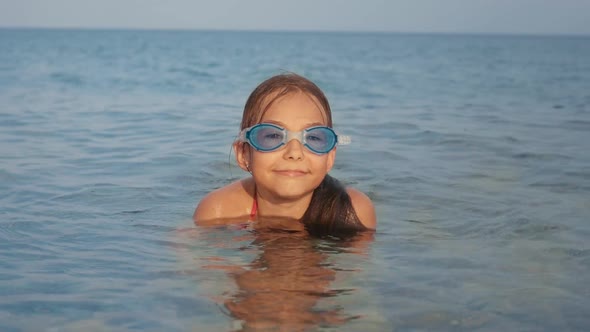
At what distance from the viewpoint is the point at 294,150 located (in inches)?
162

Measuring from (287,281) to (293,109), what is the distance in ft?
3.45

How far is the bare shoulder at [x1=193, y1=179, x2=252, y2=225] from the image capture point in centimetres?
475

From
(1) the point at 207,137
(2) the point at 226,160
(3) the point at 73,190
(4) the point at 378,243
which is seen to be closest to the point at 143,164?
(2) the point at 226,160

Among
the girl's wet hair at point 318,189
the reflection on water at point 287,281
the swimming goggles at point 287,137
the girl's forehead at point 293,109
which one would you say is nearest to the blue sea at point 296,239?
the reflection on water at point 287,281

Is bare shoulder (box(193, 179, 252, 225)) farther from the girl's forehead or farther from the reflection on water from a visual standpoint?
the girl's forehead

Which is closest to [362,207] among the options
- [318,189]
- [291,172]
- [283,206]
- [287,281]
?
[318,189]

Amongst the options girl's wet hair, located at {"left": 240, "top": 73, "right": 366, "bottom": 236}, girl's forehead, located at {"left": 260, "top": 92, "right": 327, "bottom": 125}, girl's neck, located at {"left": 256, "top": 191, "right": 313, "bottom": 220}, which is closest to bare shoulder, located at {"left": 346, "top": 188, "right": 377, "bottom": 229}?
girl's wet hair, located at {"left": 240, "top": 73, "right": 366, "bottom": 236}

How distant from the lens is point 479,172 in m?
7.03

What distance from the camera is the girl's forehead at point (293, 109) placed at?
4.15m

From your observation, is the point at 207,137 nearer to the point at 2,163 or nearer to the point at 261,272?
the point at 2,163

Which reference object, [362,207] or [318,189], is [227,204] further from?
[362,207]

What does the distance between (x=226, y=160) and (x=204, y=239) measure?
3.28 meters

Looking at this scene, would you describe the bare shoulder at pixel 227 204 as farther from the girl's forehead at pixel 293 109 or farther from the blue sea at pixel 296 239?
the girl's forehead at pixel 293 109

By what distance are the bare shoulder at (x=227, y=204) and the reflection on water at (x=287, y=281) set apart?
0.17 m
